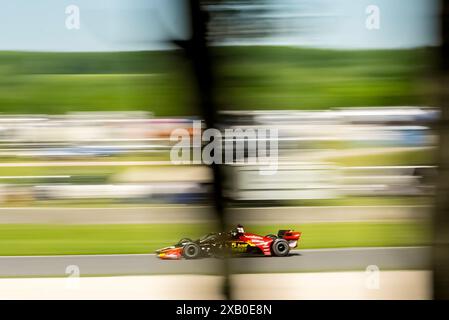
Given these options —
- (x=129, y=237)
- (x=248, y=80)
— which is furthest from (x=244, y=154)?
(x=129, y=237)

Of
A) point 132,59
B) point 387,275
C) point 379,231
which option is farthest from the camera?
point 379,231

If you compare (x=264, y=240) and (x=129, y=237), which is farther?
(x=129, y=237)

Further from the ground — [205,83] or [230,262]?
[205,83]

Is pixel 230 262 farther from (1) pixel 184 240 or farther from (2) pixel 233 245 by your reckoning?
(1) pixel 184 240

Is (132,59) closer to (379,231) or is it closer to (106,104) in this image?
A: (106,104)

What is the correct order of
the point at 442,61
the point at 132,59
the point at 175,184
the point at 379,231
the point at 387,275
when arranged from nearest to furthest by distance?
the point at 442,61
the point at 132,59
the point at 175,184
the point at 387,275
the point at 379,231

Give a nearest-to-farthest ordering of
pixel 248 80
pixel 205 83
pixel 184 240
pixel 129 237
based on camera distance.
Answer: pixel 205 83 → pixel 248 80 → pixel 184 240 → pixel 129 237
